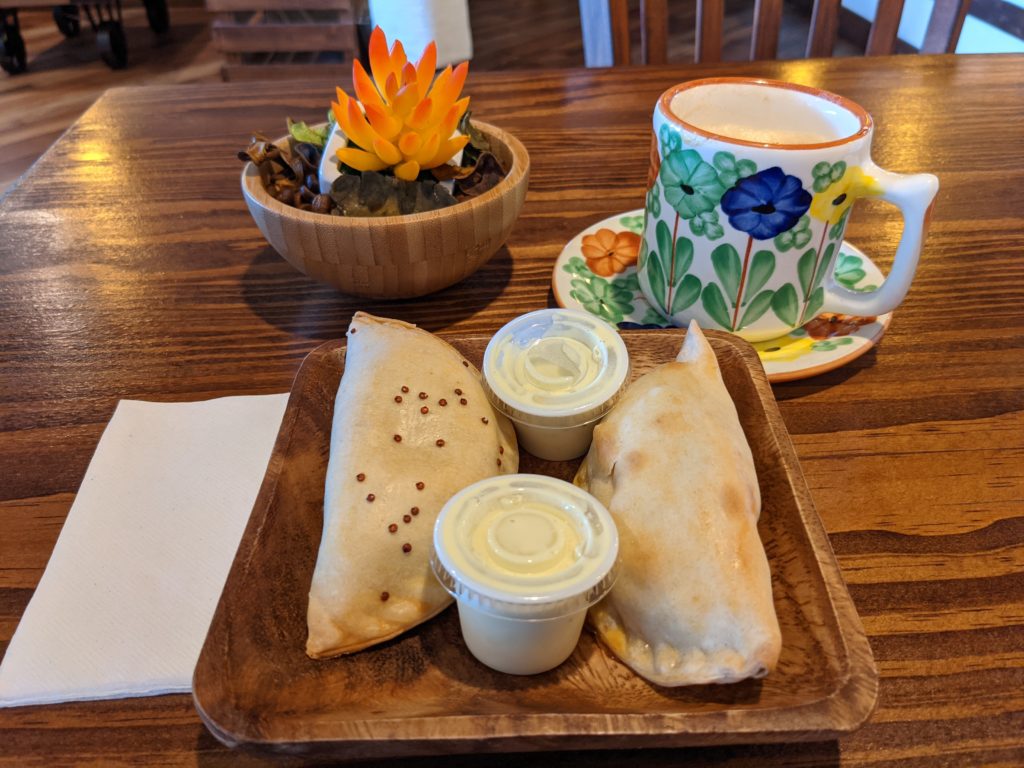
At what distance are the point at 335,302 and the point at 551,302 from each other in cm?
25

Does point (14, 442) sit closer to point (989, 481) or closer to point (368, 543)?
point (368, 543)

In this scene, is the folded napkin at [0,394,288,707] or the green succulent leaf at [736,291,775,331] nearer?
the folded napkin at [0,394,288,707]

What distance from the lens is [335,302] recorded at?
83cm

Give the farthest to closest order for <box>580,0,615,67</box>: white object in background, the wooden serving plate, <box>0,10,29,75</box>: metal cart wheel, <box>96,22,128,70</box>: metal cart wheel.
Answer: <box>96,22,128,70</box>: metal cart wheel, <box>0,10,29,75</box>: metal cart wheel, <box>580,0,615,67</box>: white object in background, the wooden serving plate

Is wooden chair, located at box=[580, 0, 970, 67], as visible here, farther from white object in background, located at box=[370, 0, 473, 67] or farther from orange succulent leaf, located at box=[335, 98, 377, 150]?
white object in background, located at box=[370, 0, 473, 67]

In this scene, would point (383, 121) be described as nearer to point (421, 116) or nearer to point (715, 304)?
point (421, 116)

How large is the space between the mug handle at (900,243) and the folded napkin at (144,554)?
21.9 inches

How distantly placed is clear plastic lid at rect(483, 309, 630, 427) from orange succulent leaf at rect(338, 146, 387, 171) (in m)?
0.25

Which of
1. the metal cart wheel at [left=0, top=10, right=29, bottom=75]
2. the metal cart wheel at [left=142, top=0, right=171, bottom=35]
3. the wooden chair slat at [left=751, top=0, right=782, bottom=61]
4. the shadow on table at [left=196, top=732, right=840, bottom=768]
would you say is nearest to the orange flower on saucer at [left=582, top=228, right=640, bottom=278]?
the shadow on table at [left=196, top=732, right=840, bottom=768]

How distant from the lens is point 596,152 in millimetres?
1106

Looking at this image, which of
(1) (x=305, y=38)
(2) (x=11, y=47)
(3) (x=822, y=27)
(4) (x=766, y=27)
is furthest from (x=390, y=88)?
(2) (x=11, y=47)

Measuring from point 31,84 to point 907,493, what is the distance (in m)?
3.91

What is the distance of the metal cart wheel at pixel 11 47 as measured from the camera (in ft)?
10.6

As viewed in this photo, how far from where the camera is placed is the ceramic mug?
24.2 inches
